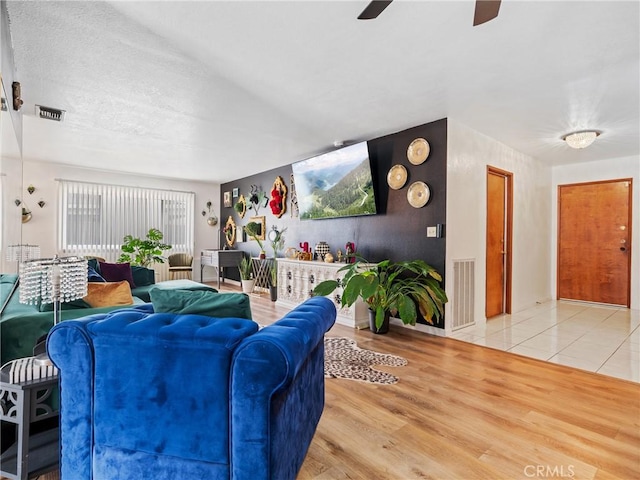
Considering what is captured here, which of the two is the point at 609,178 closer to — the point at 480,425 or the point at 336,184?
the point at 336,184

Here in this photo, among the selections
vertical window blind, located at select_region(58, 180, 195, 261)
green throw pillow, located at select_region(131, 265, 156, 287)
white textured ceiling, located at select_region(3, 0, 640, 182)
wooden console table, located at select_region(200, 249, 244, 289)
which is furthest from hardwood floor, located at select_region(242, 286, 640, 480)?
vertical window blind, located at select_region(58, 180, 195, 261)

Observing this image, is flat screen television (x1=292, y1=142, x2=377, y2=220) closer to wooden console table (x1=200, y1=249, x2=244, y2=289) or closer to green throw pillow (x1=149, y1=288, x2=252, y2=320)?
wooden console table (x1=200, y1=249, x2=244, y2=289)

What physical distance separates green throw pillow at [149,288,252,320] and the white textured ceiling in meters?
1.67

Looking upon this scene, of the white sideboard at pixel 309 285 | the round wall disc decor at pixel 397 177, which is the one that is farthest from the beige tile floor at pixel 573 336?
the round wall disc decor at pixel 397 177

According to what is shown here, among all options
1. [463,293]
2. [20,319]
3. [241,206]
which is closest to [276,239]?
[241,206]

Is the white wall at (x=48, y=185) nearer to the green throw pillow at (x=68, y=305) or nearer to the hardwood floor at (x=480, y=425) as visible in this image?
the green throw pillow at (x=68, y=305)

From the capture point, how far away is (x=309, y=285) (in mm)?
4883

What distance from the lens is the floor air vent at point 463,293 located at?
12.5ft

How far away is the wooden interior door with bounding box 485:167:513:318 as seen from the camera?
14.7 feet

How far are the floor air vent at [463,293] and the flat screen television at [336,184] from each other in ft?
4.24

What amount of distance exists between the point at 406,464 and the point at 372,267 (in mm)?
2533

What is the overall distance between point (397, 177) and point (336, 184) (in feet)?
3.18

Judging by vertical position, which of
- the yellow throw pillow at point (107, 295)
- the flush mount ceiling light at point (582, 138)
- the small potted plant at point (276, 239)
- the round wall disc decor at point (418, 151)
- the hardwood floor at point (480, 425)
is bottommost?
the hardwood floor at point (480, 425)

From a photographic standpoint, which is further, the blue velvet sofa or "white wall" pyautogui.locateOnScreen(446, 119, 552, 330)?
"white wall" pyautogui.locateOnScreen(446, 119, 552, 330)
